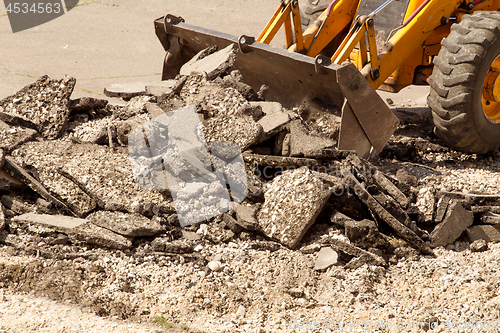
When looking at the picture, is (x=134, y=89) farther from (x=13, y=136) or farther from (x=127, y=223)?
Answer: (x=127, y=223)

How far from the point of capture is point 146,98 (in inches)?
191

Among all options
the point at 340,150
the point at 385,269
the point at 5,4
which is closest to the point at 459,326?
the point at 385,269

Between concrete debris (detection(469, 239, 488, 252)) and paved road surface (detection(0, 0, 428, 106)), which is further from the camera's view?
paved road surface (detection(0, 0, 428, 106))

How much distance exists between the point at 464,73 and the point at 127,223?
3.59 metres

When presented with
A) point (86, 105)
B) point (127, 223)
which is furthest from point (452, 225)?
point (86, 105)

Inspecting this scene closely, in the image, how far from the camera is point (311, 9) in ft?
20.0

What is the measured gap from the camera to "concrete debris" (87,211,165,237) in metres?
3.45

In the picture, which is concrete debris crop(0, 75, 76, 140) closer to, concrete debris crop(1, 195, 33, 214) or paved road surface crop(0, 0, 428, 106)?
concrete debris crop(1, 195, 33, 214)

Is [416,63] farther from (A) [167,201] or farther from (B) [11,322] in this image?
(B) [11,322]

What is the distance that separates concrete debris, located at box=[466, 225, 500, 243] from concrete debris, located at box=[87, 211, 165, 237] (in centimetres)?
265

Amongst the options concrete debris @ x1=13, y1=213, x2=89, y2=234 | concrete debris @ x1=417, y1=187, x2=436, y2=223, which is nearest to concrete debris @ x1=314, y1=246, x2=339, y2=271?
concrete debris @ x1=417, y1=187, x2=436, y2=223

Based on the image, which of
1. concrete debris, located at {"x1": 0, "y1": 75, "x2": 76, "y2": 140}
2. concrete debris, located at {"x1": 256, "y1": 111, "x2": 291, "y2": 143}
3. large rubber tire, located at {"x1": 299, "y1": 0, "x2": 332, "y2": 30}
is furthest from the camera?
large rubber tire, located at {"x1": 299, "y1": 0, "x2": 332, "y2": 30}

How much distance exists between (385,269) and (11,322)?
2683 mm

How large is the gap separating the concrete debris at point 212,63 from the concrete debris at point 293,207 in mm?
1805
